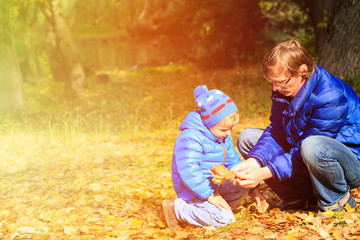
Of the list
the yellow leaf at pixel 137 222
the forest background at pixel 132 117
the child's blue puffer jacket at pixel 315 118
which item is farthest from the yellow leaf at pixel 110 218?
the child's blue puffer jacket at pixel 315 118

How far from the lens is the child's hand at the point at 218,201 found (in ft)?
10.8

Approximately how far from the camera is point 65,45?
12.6m

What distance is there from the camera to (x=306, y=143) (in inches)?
119

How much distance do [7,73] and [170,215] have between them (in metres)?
6.62

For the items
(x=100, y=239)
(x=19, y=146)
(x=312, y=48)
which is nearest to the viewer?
(x=100, y=239)

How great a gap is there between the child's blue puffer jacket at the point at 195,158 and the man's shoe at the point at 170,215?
4.5 inches

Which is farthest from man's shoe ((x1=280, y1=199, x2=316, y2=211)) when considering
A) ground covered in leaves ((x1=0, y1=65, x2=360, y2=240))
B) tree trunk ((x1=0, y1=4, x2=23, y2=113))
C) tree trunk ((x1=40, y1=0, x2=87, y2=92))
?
tree trunk ((x1=40, y1=0, x2=87, y2=92))

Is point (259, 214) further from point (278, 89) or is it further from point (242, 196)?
point (278, 89)

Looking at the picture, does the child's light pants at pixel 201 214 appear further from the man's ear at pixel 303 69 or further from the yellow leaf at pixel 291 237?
the man's ear at pixel 303 69

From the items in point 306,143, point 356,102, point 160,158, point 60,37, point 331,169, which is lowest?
point 160,158

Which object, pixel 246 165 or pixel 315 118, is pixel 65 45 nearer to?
pixel 246 165

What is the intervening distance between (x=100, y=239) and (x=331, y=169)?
6.57 feet

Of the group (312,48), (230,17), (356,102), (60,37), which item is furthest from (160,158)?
(230,17)

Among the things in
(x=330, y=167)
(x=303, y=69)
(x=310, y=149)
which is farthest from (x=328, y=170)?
(x=303, y=69)
